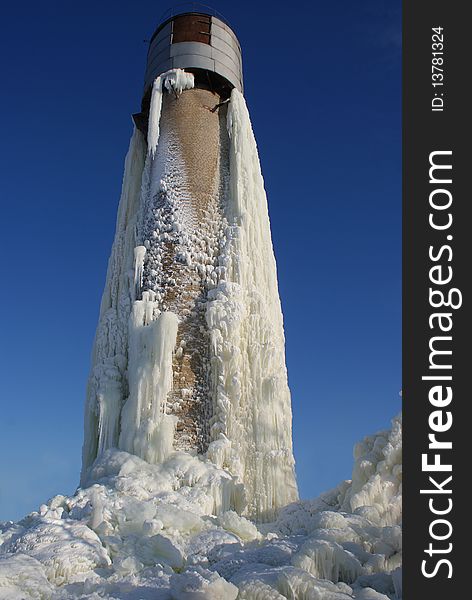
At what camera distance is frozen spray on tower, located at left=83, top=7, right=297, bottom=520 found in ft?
41.0

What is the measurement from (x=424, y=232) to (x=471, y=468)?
224cm

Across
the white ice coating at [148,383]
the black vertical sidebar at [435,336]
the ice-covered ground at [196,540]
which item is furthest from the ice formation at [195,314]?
the black vertical sidebar at [435,336]

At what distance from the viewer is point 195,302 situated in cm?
1373

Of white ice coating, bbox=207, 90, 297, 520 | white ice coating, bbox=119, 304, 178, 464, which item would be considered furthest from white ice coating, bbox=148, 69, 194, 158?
white ice coating, bbox=119, 304, 178, 464

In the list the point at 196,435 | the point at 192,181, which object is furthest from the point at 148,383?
the point at 192,181

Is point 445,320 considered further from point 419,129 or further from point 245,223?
point 245,223

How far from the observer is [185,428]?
12.6 metres

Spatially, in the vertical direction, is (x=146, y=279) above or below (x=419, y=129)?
above

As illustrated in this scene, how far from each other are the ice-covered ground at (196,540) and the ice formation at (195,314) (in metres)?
0.92

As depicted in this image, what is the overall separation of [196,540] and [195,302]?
239 inches

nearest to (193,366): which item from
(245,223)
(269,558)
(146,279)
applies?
(146,279)

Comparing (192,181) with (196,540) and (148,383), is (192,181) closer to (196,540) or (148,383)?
(148,383)

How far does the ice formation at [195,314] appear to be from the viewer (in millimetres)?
12461

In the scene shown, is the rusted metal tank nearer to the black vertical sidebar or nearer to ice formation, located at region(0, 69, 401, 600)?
ice formation, located at region(0, 69, 401, 600)
